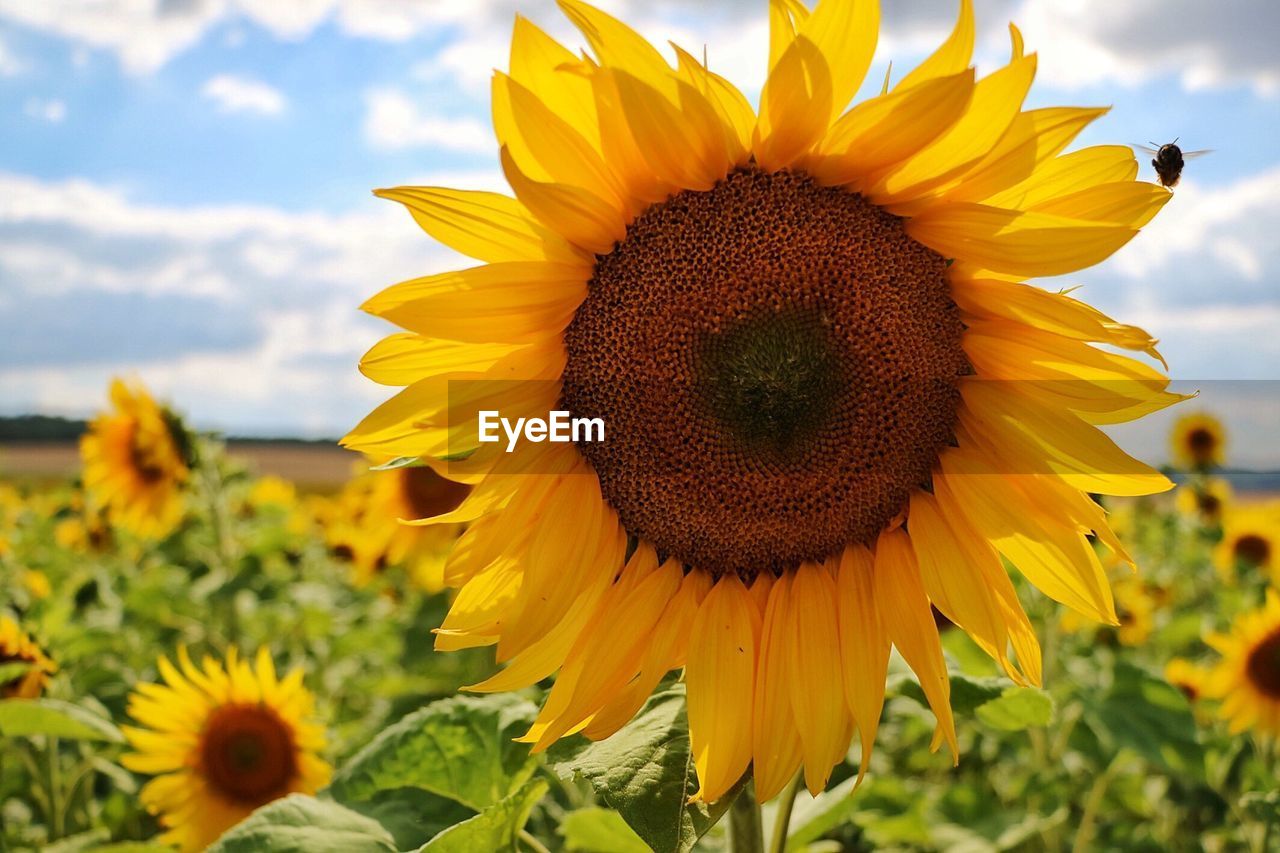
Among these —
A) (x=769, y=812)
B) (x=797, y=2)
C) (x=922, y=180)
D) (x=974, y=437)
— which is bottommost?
(x=769, y=812)

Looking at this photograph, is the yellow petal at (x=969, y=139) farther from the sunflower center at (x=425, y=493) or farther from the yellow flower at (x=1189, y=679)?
the yellow flower at (x=1189, y=679)

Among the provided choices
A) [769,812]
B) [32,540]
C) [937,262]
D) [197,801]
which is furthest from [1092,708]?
[32,540]

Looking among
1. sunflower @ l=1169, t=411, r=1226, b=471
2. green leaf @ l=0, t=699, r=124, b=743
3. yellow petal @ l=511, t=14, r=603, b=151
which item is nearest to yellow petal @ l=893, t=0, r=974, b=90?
yellow petal @ l=511, t=14, r=603, b=151

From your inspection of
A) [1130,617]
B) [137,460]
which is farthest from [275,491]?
[1130,617]

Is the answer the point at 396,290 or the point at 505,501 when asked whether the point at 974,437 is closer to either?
the point at 505,501

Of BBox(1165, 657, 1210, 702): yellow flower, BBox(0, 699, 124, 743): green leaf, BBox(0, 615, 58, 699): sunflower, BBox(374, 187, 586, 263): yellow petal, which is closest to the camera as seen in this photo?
BBox(374, 187, 586, 263): yellow petal

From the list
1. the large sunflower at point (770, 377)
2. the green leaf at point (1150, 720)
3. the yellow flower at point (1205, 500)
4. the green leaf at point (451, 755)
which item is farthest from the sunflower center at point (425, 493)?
the yellow flower at point (1205, 500)

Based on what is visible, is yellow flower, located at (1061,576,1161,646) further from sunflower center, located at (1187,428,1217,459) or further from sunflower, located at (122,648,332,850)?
sunflower, located at (122,648,332,850)
